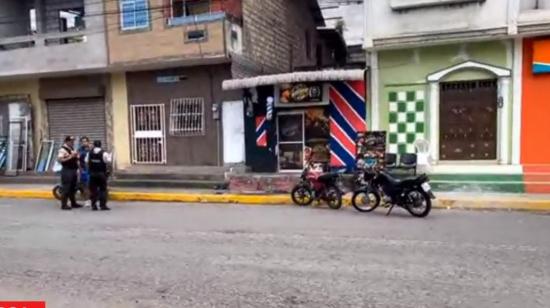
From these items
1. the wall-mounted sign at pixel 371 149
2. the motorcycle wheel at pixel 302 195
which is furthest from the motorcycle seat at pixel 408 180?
the wall-mounted sign at pixel 371 149

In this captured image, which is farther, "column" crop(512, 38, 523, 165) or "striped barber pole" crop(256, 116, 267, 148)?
"striped barber pole" crop(256, 116, 267, 148)

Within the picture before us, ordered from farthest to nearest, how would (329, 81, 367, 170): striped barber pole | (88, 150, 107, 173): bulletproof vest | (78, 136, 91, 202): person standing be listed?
1. (329, 81, 367, 170): striped barber pole
2. (78, 136, 91, 202): person standing
3. (88, 150, 107, 173): bulletproof vest

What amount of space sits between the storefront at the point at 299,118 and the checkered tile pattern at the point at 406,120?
827 mm

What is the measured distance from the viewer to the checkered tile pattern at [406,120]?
14.1m

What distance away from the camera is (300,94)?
1502 centimetres

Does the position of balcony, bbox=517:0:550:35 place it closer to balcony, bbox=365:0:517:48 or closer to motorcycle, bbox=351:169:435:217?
balcony, bbox=365:0:517:48

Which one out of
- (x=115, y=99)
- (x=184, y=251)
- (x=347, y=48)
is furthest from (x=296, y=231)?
(x=347, y=48)

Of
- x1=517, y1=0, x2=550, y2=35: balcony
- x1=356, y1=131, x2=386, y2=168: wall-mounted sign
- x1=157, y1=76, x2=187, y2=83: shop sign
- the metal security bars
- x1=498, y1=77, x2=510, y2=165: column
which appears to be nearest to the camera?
x1=517, y1=0, x2=550, y2=35: balcony

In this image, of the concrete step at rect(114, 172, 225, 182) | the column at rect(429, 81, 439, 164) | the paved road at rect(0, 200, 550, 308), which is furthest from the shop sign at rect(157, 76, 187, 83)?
the column at rect(429, 81, 439, 164)

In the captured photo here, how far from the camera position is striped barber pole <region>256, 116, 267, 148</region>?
15.7 m

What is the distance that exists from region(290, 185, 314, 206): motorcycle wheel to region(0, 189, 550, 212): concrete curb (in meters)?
0.44

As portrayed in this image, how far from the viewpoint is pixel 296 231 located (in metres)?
8.91

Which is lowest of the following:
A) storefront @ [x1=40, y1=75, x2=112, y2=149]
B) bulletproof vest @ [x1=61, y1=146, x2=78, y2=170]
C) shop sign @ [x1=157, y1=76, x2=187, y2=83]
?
bulletproof vest @ [x1=61, y1=146, x2=78, y2=170]

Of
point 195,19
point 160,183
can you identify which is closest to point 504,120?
point 195,19
